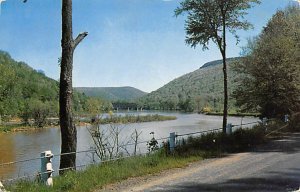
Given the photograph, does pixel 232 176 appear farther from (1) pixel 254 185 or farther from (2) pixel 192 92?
(2) pixel 192 92

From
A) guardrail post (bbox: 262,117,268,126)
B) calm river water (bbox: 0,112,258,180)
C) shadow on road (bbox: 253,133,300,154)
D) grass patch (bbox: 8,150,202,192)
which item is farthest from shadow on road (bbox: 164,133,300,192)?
guardrail post (bbox: 262,117,268,126)

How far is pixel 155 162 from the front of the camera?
10273 millimetres

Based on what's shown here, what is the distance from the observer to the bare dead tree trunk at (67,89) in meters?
7.36

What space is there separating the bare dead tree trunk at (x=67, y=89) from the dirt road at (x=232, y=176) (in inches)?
58.0

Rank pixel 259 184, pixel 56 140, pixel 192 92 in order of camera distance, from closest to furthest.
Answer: pixel 192 92
pixel 259 184
pixel 56 140

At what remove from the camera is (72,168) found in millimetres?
8781

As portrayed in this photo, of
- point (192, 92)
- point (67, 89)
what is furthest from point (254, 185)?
point (67, 89)

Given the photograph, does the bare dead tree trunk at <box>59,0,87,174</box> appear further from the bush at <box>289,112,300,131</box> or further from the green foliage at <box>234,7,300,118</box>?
the bush at <box>289,112,300,131</box>

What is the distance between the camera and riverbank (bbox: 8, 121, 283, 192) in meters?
7.49

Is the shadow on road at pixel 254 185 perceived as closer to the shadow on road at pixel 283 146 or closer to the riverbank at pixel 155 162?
the riverbank at pixel 155 162

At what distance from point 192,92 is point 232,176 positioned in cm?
296

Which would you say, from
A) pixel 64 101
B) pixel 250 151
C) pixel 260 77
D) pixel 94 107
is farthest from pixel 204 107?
pixel 260 77

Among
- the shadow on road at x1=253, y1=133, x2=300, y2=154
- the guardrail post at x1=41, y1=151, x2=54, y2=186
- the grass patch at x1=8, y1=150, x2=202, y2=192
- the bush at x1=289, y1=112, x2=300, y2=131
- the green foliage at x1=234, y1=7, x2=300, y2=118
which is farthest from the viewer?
the bush at x1=289, y1=112, x2=300, y2=131

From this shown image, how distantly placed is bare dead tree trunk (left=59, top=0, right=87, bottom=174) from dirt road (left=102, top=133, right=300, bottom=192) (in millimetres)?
1473
